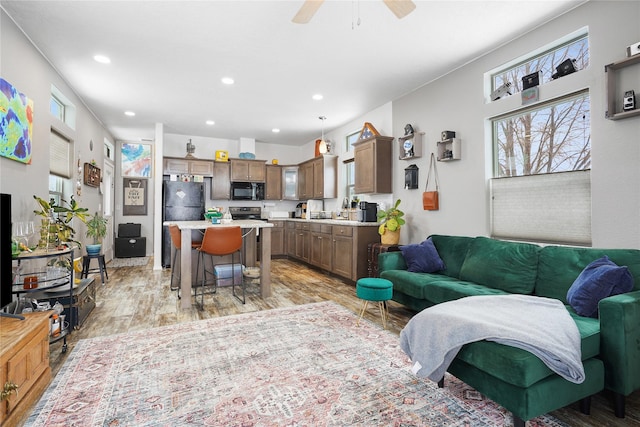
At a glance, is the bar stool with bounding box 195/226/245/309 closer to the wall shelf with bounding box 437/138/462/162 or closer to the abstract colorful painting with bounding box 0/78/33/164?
the abstract colorful painting with bounding box 0/78/33/164

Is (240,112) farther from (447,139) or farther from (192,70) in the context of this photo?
(447,139)

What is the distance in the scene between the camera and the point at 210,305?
3852mm

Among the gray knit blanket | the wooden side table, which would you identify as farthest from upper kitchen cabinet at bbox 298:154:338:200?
the gray knit blanket

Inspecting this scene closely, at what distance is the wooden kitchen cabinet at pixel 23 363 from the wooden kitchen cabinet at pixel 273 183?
5.77 metres

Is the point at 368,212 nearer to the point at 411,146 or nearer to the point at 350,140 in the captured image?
the point at 411,146

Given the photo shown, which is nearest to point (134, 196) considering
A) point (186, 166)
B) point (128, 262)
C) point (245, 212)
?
point (128, 262)

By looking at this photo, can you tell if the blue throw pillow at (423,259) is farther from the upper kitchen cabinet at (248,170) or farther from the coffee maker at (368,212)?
the upper kitchen cabinet at (248,170)

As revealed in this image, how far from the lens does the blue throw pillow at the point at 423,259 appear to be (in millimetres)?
3514

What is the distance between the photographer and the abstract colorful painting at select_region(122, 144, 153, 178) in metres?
7.79

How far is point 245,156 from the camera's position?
7508 millimetres

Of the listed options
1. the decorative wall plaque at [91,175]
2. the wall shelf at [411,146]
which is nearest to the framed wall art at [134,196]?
the decorative wall plaque at [91,175]

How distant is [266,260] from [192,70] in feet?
8.46

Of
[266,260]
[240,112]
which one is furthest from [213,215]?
[240,112]

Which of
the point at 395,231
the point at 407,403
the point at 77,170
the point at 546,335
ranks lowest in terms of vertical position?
the point at 407,403
